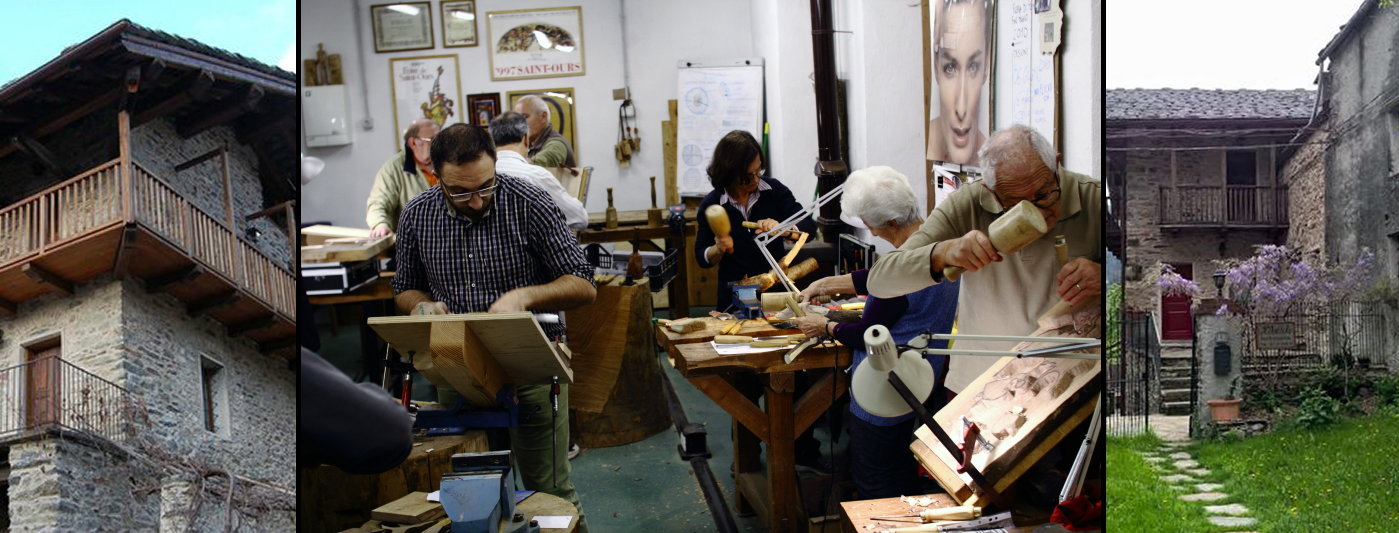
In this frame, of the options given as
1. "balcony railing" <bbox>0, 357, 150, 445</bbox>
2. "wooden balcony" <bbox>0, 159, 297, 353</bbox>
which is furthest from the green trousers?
"balcony railing" <bbox>0, 357, 150, 445</bbox>

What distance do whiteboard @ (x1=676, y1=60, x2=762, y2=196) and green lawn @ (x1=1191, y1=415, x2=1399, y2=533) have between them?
7.12 feet

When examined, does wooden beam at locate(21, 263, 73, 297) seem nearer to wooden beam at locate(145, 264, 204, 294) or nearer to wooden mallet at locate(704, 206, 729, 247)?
wooden beam at locate(145, 264, 204, 294)

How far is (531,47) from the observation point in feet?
18.0

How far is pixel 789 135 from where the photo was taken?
3.59m

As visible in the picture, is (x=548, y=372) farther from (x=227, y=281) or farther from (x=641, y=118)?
(x=641, y=118)

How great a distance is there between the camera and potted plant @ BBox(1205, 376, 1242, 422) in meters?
2.31

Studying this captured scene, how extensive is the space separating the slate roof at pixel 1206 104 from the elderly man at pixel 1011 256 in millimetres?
243

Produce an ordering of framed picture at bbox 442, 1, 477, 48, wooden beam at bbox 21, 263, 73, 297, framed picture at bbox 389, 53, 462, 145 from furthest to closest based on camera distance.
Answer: framed picture at bbox 389, 53, 462, 145, framed picture at bbox 442, 1, 477, 48, wooden beam at bbox 21, 263, 73, 297

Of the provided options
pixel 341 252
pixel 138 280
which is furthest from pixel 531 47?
pixel 138 280

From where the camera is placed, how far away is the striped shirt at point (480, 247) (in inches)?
103

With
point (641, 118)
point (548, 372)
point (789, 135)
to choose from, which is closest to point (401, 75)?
point (641, 118)

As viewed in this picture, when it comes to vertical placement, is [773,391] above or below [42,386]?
below

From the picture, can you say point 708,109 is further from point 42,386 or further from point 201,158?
point 42,386

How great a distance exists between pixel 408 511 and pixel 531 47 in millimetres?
3542
